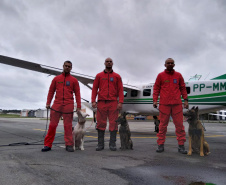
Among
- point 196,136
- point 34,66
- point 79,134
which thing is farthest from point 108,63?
point 34,66

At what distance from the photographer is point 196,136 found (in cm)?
446

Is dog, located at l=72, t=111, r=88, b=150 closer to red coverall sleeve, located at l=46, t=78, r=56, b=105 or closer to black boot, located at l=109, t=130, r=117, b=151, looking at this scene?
black boot, located at l=109, t=130, r=117, b=151

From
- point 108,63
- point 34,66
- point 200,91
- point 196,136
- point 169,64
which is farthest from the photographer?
point 34,66

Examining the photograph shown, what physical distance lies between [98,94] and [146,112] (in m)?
5.88

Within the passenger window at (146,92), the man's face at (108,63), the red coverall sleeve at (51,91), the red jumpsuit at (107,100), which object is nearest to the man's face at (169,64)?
the red jumpsuit at (107,100)

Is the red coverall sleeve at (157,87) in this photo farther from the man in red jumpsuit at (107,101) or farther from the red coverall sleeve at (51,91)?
the red coverall sleeve at (51,91)

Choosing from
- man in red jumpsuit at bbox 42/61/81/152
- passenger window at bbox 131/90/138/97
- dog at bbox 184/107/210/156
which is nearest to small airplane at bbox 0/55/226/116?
passenger window at bbox 131/90/138/97

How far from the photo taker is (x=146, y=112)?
10539mm

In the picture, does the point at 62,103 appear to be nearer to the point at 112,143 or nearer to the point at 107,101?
the point at 107,101

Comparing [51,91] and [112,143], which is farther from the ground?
[51,91]

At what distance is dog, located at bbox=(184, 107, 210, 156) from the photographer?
14.3 ft

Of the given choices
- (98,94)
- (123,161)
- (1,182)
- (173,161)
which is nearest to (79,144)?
(98,94)

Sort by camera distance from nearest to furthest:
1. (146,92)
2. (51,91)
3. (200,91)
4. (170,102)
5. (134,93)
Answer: (170,102) → (51,91) → (200,91) → (146,92) → (134,93)

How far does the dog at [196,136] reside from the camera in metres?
4.34
